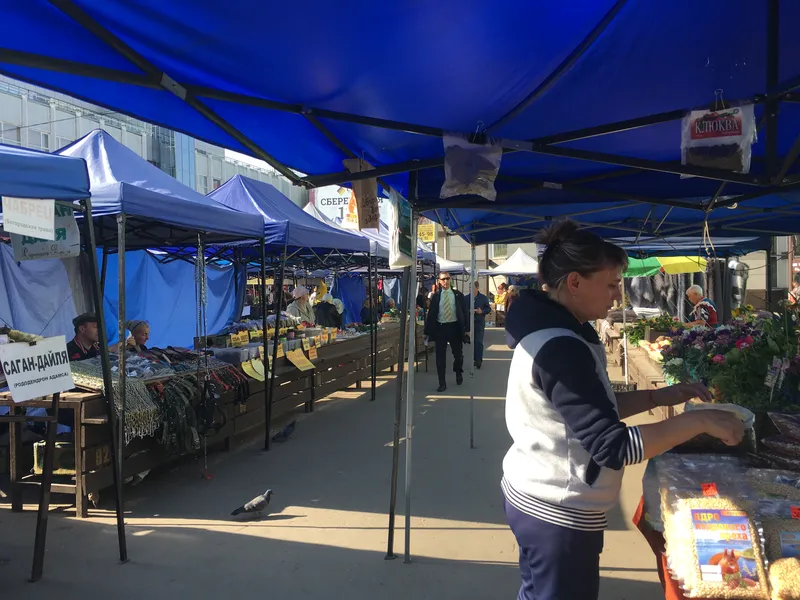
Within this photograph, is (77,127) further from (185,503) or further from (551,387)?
(551,387)

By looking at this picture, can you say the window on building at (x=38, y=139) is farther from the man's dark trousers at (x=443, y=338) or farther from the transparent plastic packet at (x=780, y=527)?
the transparent plastic packet at (x=780, y=527)

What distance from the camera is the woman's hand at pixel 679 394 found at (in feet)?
6.83

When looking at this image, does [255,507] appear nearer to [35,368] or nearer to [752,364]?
[35,368]

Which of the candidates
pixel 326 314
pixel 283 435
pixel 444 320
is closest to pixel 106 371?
pixel 283 435

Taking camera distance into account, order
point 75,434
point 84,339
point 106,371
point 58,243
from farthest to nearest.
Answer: point 84,339 → point 75,434 → point 58,243 → point 106,371

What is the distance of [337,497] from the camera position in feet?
16.6

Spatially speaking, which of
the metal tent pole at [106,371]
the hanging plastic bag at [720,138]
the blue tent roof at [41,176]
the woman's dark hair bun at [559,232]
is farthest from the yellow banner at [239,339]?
the woman's dark hair bun at [559,232]

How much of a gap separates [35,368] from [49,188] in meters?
1.05

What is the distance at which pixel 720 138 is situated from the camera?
2.72 meters

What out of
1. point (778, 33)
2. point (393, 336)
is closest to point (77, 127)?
point (393, 336)

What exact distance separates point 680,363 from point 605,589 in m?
1.75

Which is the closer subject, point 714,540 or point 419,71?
point 714,540

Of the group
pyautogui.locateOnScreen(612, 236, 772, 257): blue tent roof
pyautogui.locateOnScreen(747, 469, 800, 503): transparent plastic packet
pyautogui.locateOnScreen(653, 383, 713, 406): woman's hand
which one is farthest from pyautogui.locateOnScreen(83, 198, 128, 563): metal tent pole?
pyautogui.locateOnScreen(612, 236, 772, 257): blue tent roof

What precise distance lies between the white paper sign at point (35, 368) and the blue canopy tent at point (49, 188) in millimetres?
244
